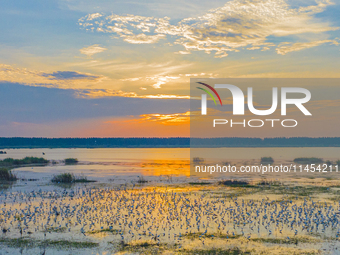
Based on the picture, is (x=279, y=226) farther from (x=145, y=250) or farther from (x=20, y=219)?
(x=20, y=219)

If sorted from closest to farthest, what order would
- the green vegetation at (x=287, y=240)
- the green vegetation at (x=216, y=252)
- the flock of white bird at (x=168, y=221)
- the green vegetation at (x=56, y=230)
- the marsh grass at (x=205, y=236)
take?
the green vegetation at (x=216, y=252) < the green vegetation at (x=287, y=240) < the marsh grass at (x=205, y=236) < the flock of white bird at (x=168, y=221) < the green vegetation at (x=56, y=230)

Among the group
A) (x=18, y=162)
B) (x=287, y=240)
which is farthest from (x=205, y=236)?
(x=18, y=162)

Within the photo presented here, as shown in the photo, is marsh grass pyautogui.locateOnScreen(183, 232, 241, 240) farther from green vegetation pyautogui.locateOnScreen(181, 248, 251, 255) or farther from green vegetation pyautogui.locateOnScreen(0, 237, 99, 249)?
green vegetation pyautogui.locateOnScreen(0, 237, 99, 249)

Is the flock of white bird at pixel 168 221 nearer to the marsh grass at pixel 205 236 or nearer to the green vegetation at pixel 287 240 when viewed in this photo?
the marsh grass at pixel 205 236

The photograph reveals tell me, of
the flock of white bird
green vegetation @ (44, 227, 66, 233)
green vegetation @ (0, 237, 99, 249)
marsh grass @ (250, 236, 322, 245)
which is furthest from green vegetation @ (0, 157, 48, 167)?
marsh grass @ (250, 236, 322, 245)

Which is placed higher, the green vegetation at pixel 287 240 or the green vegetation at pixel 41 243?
the green vegetation at pixel 287 240

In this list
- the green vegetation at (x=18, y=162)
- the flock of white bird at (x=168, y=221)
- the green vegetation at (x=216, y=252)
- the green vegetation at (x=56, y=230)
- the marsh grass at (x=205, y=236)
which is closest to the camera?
the green vegetation at (x=216, y=252)

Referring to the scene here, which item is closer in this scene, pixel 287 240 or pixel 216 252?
pixel 216 252

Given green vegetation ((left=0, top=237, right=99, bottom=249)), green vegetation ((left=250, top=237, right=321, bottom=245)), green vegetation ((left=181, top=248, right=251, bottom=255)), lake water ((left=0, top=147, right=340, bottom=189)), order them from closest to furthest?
green vegetation ((left=181, top=248, right=251, bottom=255)), green vegetation ((left=0, top=237, right=99, bottom=249)), green vegetation ((left=250, top=237, right=321, bottom=245)), lake water ((left=0, top=147, right=340, bottom=189))

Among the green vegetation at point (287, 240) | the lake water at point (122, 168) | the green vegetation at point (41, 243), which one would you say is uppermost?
the green vegetation at point (287, 240)

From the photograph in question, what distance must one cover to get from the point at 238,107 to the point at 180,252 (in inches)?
932

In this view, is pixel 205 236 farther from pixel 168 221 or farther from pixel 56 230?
pixel 56 230

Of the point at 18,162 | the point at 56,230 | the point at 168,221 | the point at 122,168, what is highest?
the point at 168,221

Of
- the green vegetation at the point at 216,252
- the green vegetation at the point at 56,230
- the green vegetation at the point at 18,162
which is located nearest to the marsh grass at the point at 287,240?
the green vegetation at the point at 216,252
